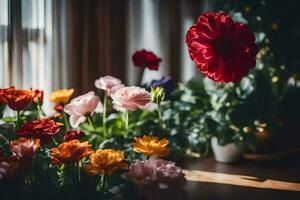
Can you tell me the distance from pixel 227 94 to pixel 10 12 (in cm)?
80

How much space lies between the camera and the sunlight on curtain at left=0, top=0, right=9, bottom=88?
1.44 m

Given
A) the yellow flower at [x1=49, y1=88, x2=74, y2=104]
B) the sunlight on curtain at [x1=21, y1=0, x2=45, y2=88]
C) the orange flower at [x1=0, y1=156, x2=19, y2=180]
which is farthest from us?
the sunlight on curtain at [x1=21, y1=0, x2=45, y2=88]

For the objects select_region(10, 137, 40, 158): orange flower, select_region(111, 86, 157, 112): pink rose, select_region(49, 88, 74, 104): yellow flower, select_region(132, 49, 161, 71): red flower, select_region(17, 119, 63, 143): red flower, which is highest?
select_region(132, 49, 161, 71): red flower

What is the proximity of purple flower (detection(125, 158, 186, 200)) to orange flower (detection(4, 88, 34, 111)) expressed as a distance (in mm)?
276

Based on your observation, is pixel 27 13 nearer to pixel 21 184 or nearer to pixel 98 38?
pixel 98 38

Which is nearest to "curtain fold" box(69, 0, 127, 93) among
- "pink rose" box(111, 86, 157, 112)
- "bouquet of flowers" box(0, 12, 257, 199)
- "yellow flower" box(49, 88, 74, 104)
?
"yellow flower" box(49, 88, 74, 104)

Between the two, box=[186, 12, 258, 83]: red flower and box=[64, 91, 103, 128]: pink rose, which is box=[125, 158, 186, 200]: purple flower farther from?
box=[64, 91, 103, 128]: pink rose

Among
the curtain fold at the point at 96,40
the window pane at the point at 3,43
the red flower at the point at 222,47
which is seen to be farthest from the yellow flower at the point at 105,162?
the curtain fold at the point at 96,40

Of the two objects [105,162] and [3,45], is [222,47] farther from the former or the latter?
[3,45]

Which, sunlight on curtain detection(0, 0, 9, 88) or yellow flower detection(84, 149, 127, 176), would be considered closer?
yellow flower detection(84, 149, 127, 176)

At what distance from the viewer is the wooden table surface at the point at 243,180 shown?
1277mm

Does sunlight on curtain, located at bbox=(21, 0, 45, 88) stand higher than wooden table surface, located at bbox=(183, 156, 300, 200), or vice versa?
sunlight on curtain, located at bbox=(21, 0, 45, 88)

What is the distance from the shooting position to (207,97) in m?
1.69

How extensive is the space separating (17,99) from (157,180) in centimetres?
34
